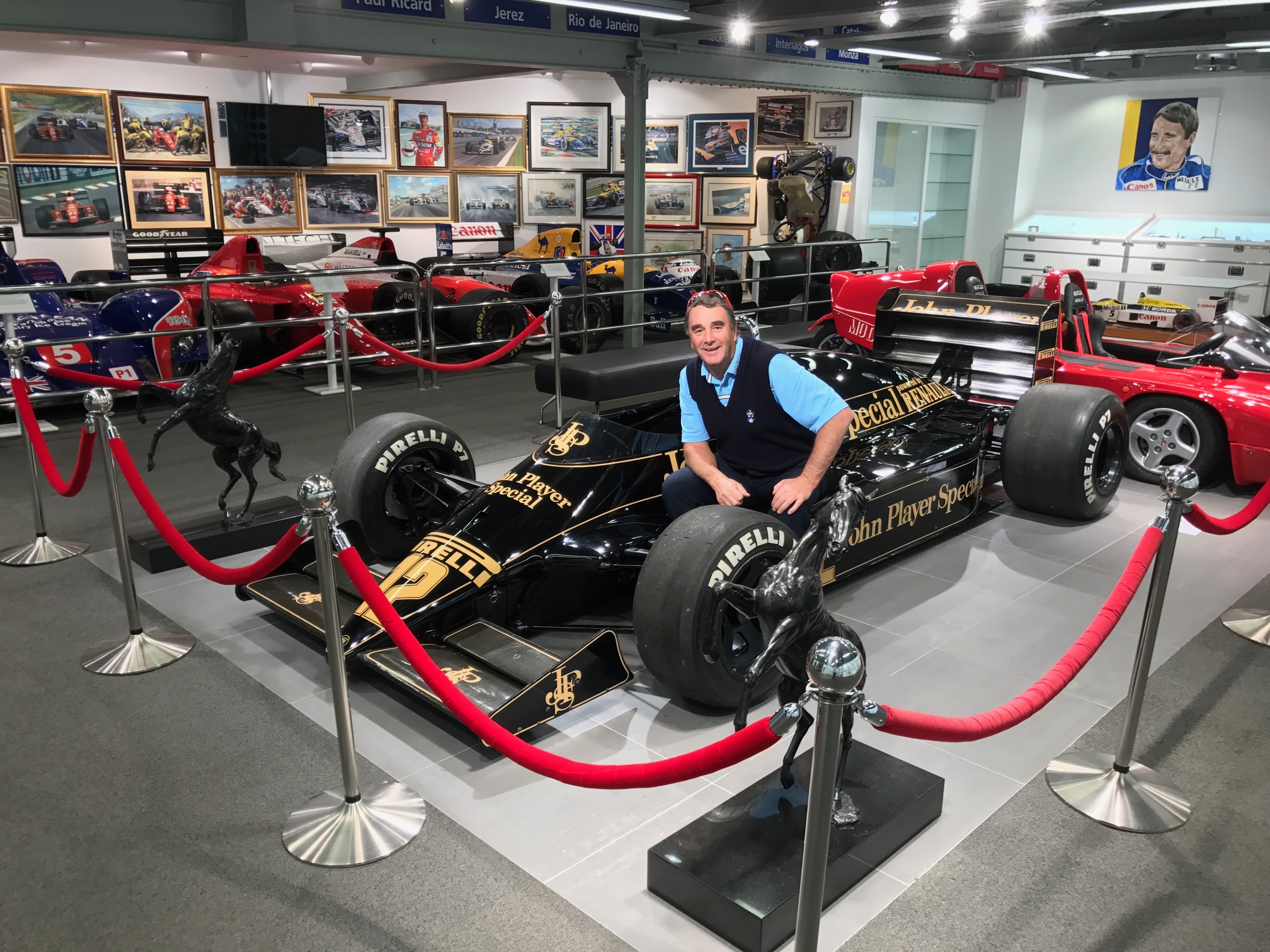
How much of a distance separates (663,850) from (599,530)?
1526 millimetres

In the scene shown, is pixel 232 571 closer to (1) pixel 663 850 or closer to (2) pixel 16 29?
(1) pixel 663 850

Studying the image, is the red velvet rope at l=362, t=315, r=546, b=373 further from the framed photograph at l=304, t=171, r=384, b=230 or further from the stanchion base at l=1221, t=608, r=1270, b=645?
the framed photograph at l=304, t=171, r=384, b=230

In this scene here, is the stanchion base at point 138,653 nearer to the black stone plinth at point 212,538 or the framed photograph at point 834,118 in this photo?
the black stone plinth at point 212,538

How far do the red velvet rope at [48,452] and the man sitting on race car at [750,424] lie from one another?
102 inches

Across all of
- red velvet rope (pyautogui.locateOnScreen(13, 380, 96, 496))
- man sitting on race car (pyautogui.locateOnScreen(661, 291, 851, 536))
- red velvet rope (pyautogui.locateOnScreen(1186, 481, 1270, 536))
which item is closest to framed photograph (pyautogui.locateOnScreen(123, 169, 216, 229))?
red velvet rope (pyautogui.locateOnScreen(13, 380, 96, 496))

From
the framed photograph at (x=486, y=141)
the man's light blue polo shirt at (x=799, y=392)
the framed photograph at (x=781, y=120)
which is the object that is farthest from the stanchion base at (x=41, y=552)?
the framed photograph at (x=781, y=120)

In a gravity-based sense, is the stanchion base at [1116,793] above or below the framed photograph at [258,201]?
below

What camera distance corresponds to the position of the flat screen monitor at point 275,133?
12883mm

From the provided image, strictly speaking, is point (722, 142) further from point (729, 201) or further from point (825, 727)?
point (825, 727)

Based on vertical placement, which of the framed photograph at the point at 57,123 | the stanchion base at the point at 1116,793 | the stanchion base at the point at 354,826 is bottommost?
the stanchion base at the point at 354,826

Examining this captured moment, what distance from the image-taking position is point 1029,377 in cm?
624

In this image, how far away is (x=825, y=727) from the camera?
1894 mm

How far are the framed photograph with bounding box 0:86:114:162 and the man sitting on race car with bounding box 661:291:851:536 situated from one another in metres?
10.7

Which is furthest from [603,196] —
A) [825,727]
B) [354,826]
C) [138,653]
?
[825,727]
